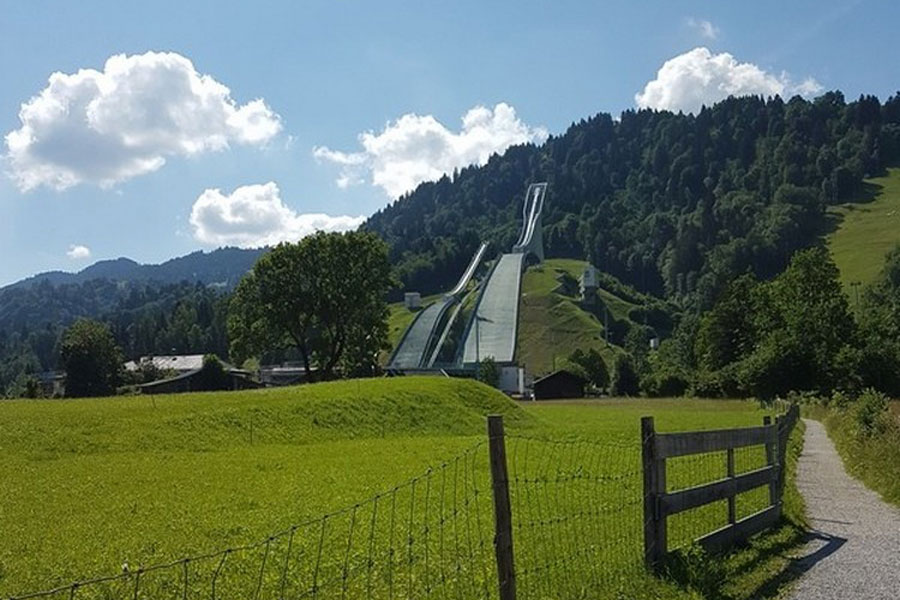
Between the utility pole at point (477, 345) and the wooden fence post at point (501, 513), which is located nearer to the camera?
the wooden fence post at point (501, 513)

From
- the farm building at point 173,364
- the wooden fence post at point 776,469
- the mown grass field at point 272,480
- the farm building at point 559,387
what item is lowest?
the farm building at point 559,387

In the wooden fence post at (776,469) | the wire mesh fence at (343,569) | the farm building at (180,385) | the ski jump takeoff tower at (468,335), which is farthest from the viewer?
the ski jump takeoff tower at (468,335)

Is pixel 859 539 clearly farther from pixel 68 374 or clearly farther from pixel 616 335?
pixel 616 335

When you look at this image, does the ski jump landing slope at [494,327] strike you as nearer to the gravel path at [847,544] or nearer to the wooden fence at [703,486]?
the gravel path at [847,544]

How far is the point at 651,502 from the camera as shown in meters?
10.3

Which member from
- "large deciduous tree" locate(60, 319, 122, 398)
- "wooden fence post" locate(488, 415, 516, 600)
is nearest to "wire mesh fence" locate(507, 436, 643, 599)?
"wooden fence post" locate(488, 415, 516, 600)

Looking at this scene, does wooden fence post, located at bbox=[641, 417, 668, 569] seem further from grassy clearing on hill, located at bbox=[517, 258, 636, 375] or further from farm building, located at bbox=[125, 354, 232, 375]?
grassy clearing on hill, located at bbox=[517, 258, 636, 375]

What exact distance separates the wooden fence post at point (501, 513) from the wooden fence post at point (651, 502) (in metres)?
3.50

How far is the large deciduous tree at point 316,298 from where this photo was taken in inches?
3152

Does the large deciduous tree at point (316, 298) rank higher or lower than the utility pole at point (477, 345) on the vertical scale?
higher

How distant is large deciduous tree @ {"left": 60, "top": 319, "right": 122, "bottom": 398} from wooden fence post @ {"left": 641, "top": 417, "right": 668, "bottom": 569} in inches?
4254

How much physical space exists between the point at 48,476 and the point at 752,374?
75387mm

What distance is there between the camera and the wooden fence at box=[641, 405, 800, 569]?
33.8 feet

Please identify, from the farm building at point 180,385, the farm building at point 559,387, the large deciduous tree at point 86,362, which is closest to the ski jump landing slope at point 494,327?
the farm building at point 559,387
